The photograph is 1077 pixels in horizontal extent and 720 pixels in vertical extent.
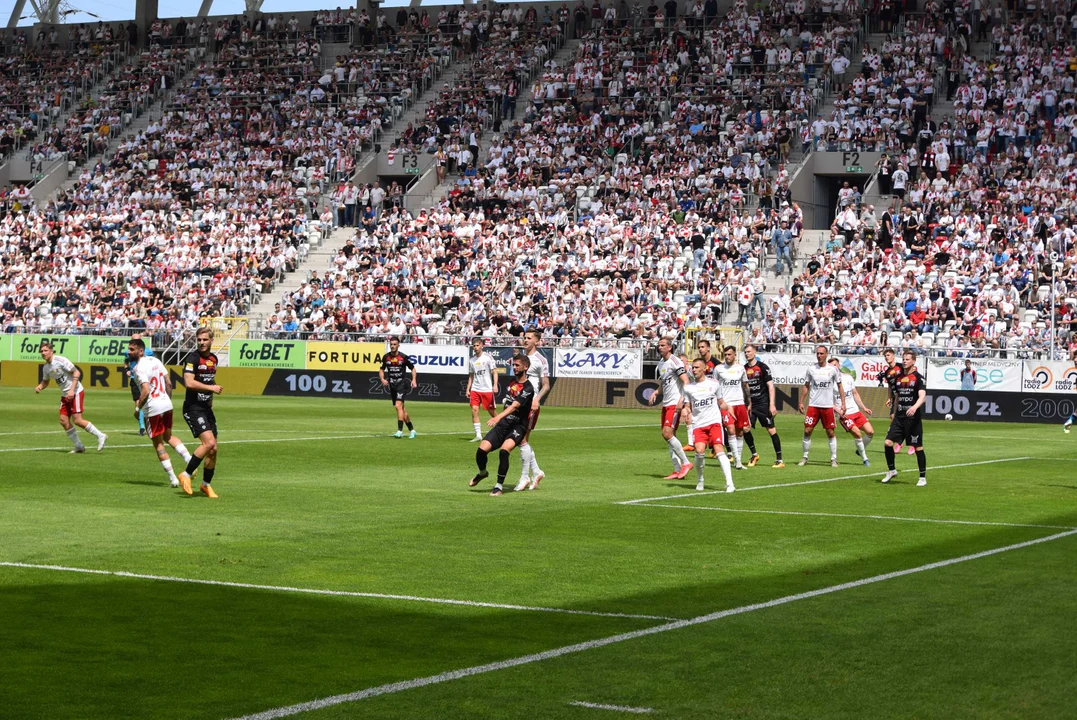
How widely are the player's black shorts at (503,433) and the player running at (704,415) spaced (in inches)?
97.7

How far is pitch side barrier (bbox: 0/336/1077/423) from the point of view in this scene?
4009cm

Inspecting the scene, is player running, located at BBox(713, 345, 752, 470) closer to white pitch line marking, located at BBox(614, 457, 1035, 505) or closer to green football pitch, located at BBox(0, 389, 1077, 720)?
green football pitch, located at BBox(0, 389, 1077, 720)

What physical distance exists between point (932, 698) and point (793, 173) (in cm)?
4588

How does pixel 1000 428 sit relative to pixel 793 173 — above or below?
below

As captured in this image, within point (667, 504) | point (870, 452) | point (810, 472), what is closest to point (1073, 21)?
point (870, 452)

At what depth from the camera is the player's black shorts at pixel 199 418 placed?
17938 millimetres

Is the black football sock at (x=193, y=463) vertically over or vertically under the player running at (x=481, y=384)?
under

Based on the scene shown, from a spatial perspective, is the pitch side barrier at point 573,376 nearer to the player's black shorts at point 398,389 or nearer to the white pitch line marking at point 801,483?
the player's black shorts at point 398,389

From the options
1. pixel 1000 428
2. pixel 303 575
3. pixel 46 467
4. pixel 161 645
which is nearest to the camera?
pixel 161 645

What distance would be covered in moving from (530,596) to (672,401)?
11.2 m

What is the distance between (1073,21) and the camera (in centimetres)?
5312

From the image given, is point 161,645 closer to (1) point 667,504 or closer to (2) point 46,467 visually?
(1) point 667,504

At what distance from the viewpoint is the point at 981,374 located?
133 feet

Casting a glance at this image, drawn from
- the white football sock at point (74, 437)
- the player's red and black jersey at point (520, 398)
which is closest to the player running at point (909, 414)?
the player's red and black jersey at point (520, 398)
